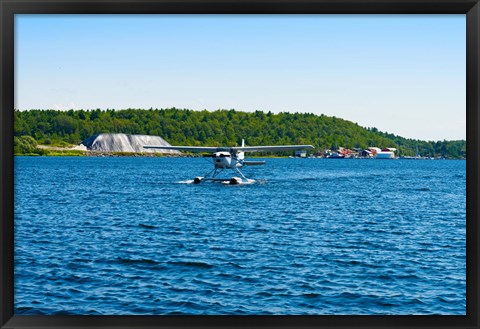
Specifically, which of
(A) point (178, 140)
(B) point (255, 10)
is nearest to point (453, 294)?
(B) point (255, 10)

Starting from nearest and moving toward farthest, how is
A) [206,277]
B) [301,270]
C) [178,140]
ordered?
[206,277], [301,270], [178,140]

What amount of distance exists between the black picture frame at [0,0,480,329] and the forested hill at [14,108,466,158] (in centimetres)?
10134

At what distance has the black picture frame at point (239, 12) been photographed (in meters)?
2.98

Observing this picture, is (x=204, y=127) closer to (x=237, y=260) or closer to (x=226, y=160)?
(x=226, y=160)

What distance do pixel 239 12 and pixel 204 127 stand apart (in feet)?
353

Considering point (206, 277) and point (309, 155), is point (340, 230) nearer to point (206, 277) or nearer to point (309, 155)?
point (206, 277)

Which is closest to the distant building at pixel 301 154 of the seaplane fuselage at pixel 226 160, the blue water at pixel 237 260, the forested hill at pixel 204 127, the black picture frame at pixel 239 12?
the forested hill at pixel 204 127

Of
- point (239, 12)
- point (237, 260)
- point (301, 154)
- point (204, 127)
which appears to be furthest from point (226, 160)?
point (301, 154)

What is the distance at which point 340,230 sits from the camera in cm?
1586

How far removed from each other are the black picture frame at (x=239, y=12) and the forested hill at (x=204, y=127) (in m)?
101

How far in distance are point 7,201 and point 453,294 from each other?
686cm

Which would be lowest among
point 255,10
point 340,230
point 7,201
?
point 340,230

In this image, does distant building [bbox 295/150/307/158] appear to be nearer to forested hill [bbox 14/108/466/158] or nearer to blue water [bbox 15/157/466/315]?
forested hill [bbox 14/108/466/158]

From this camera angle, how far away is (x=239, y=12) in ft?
10.1
